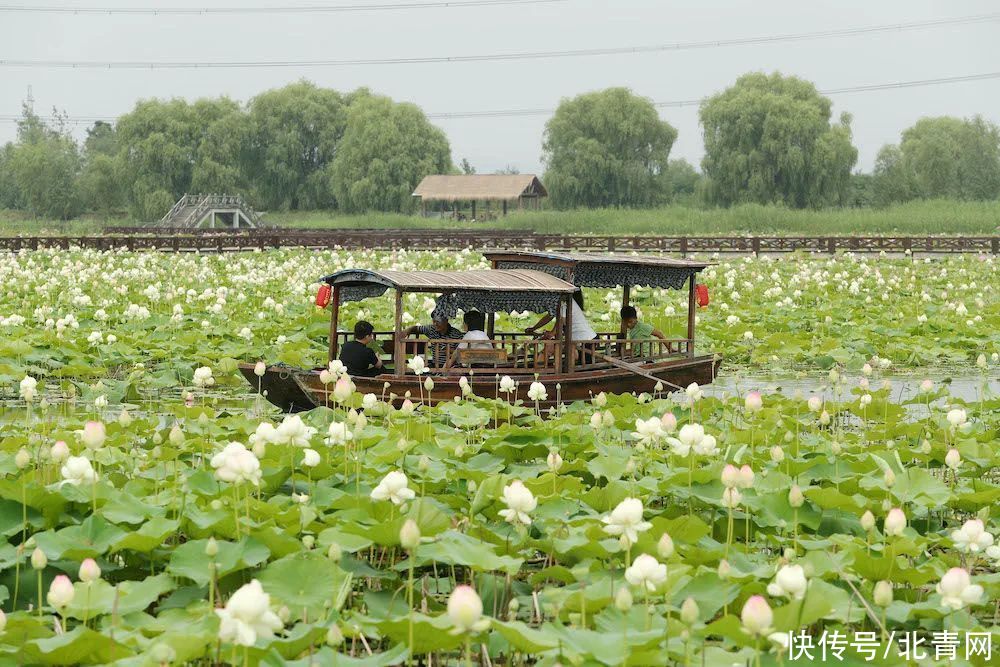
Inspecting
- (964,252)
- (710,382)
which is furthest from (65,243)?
(710,382)

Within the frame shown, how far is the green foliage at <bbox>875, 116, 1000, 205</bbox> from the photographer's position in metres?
68.1

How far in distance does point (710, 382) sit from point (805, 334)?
10.2 ft

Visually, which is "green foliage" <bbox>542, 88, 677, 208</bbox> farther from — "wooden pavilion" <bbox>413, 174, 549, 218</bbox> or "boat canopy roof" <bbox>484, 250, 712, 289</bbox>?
"boat canopy roof" <bbox>484, 250, 712, 289</bbox>

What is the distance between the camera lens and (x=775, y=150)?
49938 mm

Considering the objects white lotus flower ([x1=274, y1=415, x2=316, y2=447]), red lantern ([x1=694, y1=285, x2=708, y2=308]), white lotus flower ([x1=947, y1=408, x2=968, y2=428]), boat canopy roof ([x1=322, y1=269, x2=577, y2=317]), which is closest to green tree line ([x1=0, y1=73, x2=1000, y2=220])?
red lantern ([x1=694, y1=285, x2=708, y2=308])

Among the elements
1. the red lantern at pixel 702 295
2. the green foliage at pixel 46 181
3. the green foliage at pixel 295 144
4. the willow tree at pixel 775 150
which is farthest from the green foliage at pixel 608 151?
the red lantern at pixel 702 295

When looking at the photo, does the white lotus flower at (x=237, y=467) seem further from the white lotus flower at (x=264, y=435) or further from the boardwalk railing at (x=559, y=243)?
the boardwalk railing at (x=559, y=243)

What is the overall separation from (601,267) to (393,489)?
21.4 ft

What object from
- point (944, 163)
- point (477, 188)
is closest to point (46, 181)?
point (477, 188)

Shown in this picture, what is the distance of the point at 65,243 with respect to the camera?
3188cm

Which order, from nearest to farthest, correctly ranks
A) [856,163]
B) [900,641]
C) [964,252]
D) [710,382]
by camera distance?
[900,641], [710,382], [964,252], [856,163]

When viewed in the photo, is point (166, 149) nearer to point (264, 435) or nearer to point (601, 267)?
point (601, 267)

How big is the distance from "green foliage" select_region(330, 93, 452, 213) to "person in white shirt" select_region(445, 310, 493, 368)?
157 ft

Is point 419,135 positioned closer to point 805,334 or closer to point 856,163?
point 856,163
